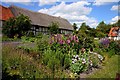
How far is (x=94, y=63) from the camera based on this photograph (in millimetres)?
9070

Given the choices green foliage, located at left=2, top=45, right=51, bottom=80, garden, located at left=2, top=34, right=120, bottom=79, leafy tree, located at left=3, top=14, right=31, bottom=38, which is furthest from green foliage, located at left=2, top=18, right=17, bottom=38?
green foliage, located at left=2, top=45, right=51, bottom=80

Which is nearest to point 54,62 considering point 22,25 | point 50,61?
point 50,61

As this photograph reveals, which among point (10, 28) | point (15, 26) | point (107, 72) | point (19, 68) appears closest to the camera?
point (19, 68)

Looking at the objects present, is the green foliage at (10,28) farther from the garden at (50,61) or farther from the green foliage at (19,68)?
the green foliage at (19,68)

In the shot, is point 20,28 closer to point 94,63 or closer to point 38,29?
point 38,29

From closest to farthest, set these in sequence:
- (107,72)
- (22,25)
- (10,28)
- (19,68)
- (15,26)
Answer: (19,68) → (107,72) → (10,28) → (15,26) → (22,25)

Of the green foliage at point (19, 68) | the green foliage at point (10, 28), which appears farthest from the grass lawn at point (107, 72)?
the green foliage at point (10, 28)

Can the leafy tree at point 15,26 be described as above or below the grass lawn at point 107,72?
above

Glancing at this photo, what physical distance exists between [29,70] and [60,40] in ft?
11.8

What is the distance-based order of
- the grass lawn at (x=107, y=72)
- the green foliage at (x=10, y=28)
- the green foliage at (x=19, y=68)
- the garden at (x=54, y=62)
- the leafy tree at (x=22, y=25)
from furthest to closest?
the leafy tree at (x=22, y=25)
the green foliage at (x=10, y=28)
the grass lawn at (x=107, y=72)
the garden at (x=54, y=62)
the green foliage at (x=19, y=68)

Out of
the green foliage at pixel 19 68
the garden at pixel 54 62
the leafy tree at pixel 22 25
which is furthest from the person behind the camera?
the leafy tree at pixel 22 25

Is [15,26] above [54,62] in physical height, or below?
above

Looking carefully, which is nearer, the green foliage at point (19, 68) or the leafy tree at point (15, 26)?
the green foliage at point (19, 68)

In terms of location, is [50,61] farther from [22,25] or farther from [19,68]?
[22,25]
